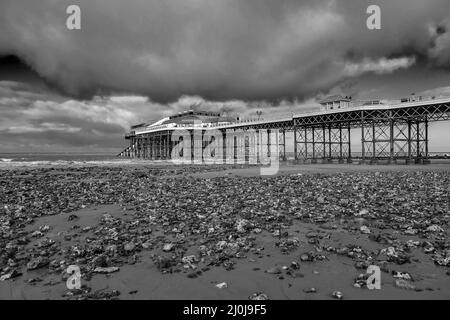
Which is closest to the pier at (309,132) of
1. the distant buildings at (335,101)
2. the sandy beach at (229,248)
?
the distant buildings at (335,101)

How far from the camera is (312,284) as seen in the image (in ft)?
18.0

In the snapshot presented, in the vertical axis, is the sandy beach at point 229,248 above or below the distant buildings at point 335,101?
below

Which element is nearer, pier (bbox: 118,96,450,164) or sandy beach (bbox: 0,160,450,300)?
sandy beach (bbox: 0,160,450,300)

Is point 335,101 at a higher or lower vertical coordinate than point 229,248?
higher

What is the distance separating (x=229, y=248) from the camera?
7.32 m

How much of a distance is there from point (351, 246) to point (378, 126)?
51.3m

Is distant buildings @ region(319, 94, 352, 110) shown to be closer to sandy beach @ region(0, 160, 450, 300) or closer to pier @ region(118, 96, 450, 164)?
pier @ region(118, 96, 450, 164)

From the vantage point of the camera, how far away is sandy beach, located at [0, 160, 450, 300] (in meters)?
5.46

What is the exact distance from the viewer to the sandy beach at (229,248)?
546 cm

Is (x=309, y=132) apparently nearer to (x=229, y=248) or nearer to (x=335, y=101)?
(x=335, y=101)

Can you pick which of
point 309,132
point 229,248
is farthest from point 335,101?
point 229,248

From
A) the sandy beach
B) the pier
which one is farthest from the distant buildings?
the sandy beach

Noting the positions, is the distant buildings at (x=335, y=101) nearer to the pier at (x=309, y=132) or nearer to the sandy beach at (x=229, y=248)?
the pier at (x=309, y=132)
